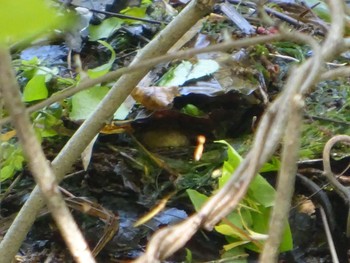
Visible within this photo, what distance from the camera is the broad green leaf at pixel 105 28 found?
1.24m

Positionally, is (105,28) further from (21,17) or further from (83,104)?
(21,17)

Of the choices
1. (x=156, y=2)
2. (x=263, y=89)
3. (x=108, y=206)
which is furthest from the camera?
(x=156, y=2)

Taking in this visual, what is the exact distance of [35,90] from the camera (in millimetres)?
930

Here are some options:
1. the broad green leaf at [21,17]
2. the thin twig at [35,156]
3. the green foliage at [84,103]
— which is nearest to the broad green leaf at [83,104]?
the green foliage at [84,103]

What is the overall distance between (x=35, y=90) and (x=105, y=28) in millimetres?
360

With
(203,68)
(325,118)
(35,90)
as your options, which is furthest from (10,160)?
(325,118)

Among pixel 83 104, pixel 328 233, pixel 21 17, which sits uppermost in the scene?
pixel 21 17

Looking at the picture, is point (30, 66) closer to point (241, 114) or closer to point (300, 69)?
point (241, 114)

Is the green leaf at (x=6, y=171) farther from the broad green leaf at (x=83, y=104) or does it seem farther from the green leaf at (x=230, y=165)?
the green leaf at (x=230, y=165)

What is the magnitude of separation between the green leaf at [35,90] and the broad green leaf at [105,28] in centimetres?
32

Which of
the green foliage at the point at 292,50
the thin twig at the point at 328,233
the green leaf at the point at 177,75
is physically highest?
the green leaf at the point at 177,75

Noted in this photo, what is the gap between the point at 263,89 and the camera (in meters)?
1.02

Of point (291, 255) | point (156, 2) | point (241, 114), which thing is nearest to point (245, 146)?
point (241, 114)

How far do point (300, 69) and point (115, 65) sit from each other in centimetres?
76
